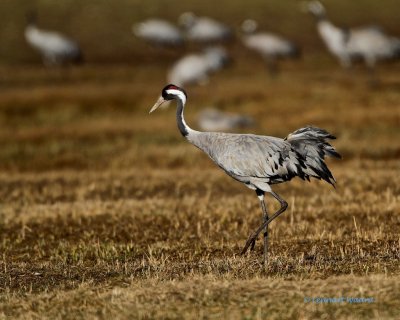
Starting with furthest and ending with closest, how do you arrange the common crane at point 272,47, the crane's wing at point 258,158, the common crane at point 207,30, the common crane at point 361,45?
the common crane at point 207,30
the common crane at point 272,47
the common crane at point 361,45
the crane's wing at point 258,158

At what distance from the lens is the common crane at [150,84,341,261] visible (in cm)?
1079

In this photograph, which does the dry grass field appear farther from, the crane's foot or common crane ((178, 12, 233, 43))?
common crane ((178, 12, 233, 43))

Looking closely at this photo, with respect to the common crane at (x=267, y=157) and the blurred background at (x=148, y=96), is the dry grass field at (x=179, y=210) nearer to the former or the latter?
the blurred background at (x=148, y=96)

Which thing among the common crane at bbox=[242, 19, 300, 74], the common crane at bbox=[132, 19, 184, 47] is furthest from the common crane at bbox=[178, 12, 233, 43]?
the common crane at bbox=[242, 19, 300, 74]

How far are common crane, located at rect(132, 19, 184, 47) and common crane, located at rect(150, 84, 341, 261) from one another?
31.2m

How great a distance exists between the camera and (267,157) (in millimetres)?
10789

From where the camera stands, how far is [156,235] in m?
13.3

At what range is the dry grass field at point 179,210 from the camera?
8.19 m

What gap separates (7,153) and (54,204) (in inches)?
325

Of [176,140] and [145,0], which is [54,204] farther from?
[145,0]

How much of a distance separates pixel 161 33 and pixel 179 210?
91.6 feet

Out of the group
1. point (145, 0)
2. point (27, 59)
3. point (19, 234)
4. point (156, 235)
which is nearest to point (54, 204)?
point (19, 234)

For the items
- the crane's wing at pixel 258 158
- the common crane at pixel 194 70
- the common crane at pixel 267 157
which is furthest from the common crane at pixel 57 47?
the crane's wing at pixel 258 158

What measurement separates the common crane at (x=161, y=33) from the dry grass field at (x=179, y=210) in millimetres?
7327
